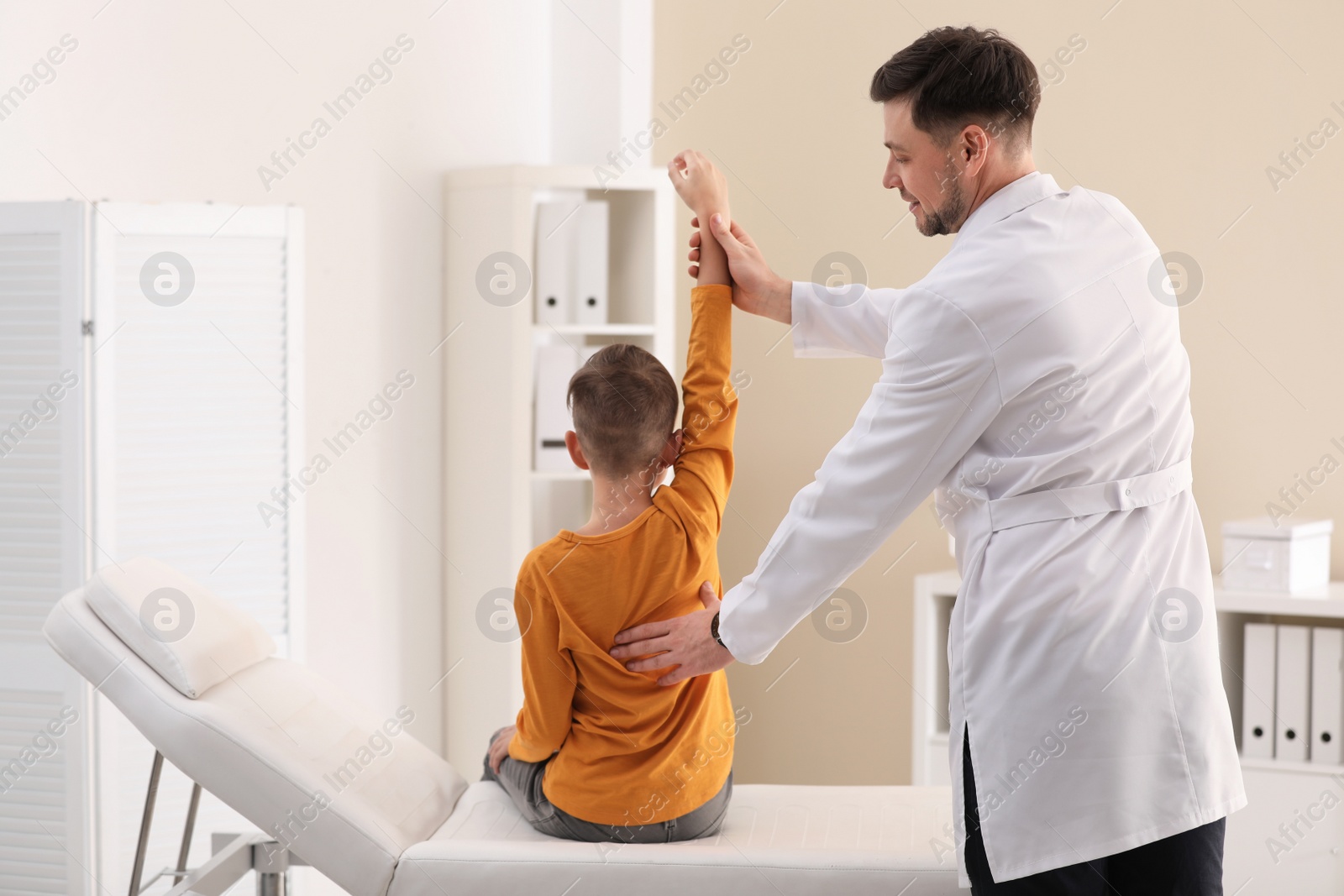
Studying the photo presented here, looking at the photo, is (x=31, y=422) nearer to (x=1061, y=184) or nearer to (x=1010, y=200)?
(x=1010, y=200)

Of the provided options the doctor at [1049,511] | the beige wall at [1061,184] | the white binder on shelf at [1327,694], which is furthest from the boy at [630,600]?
the beige wall at [1061,184]

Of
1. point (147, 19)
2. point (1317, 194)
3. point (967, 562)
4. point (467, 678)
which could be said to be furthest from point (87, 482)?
point (1317, 194)

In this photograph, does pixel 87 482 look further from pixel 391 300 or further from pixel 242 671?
pixel 391 300

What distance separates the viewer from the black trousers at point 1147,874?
1.25 meters

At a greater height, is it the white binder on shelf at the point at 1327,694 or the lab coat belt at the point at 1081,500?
the lab coat belt at the point at 1081,500

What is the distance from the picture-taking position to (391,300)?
3184 mm

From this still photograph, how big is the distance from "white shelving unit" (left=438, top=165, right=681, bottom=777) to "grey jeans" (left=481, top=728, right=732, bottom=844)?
55.2 inches

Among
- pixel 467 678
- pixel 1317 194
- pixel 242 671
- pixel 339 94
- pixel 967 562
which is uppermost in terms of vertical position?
pixel 339 94

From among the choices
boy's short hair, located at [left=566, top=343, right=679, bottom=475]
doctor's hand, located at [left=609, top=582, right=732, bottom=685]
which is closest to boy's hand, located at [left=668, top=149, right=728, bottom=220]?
boy's short hair, located at [left=566, top=343, right=679, bottom=475]

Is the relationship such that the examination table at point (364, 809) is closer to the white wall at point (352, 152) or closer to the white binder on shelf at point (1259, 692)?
the white binder on shelf at point (1259, 692)

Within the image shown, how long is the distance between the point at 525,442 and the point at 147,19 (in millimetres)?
1266

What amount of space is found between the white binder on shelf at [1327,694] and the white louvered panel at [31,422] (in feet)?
8.01

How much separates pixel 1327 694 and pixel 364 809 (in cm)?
194

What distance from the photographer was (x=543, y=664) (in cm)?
160
